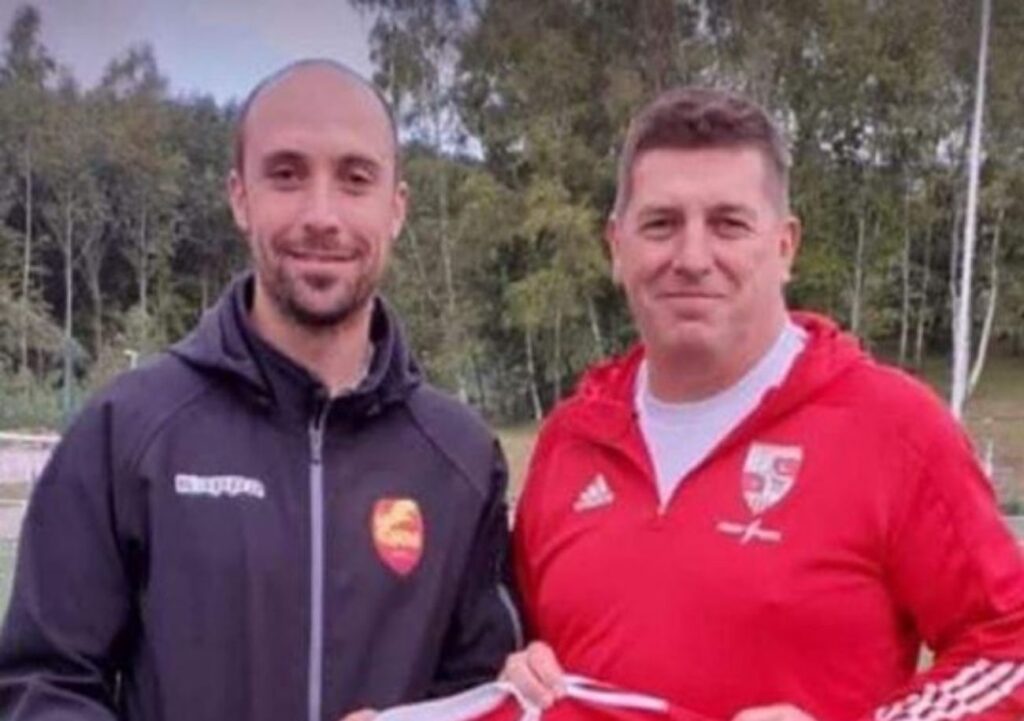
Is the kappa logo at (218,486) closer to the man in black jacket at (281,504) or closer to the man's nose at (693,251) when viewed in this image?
the man in black jacket at (281,504)

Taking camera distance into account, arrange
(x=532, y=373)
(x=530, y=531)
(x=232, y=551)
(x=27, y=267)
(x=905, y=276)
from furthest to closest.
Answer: (x=27, y=267)
(x=905, y=276)
(x=532, y=373)
(x=530, y=531)
(x=232, y=551)

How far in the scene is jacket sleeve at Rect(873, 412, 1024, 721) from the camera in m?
2.03

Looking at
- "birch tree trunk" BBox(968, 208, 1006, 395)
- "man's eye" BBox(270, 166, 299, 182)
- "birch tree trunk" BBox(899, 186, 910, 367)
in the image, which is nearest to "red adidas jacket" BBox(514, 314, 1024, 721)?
"man's eye" BBox(270, 166, 299, 182)

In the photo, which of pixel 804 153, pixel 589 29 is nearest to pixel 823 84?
pixel 804 153

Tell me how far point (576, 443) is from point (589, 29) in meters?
30.2

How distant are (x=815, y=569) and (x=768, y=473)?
0.42 ft

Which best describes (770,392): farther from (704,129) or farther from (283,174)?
(283,174)

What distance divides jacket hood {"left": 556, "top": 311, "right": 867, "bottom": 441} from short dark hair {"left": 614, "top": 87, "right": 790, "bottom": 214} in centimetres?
17

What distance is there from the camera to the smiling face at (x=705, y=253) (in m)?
2.20

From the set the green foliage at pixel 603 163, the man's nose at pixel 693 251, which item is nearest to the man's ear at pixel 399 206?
the man's nose at pixel 693 251

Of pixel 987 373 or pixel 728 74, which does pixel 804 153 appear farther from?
pixel 987 373

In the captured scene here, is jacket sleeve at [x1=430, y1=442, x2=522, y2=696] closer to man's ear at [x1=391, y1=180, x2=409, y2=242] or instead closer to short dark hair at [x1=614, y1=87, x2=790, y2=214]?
man's ear at [x1=391, y1=180, x2=409, y2=242]

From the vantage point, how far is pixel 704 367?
2.24 m

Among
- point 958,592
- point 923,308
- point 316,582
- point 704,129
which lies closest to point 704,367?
point 704,129
